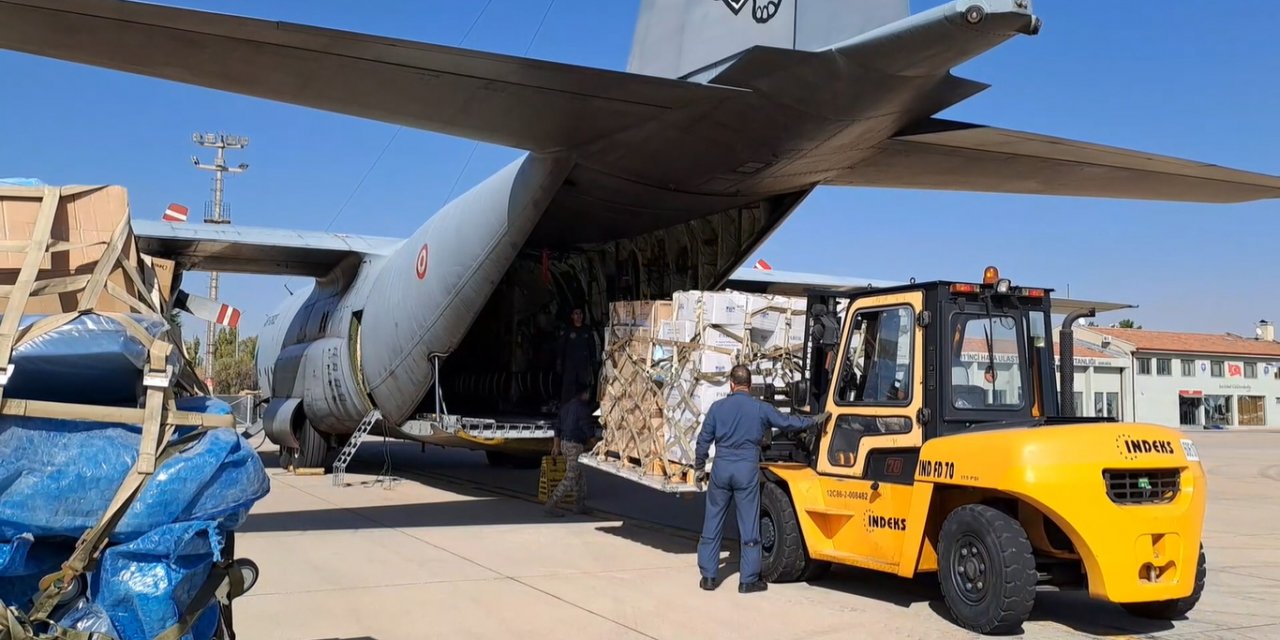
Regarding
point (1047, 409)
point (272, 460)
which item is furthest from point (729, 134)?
point (272, 460)

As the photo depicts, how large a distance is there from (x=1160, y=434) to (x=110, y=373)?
18.8 feet

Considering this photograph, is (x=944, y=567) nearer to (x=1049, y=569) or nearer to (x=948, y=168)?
(x=1049, y=569)

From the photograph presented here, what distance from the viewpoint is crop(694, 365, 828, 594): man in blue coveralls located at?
713 centimetres

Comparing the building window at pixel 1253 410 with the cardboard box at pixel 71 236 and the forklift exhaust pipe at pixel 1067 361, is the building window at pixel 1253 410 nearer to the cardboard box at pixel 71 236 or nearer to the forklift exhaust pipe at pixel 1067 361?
the forklift exhaust pipe at pixel 1067 361

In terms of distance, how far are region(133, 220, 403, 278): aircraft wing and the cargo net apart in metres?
6.97

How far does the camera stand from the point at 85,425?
350cm

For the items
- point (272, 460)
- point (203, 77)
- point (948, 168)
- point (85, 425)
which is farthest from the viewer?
point (272, 460)

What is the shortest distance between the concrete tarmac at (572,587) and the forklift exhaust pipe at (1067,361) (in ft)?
4.61

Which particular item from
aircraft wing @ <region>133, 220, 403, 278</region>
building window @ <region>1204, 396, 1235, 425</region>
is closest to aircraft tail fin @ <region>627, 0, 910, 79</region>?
aircraft wing @ <region>133, 220, 403, 278</region>

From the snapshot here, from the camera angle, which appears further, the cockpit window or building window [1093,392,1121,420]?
building window [1093,392,1121,420]

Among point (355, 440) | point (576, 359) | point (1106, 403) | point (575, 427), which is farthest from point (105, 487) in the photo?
point (1106, 403)

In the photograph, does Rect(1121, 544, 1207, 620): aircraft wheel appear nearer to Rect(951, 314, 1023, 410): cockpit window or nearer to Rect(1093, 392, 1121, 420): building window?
Rect(951, 314, 1023, 410): cockpit window

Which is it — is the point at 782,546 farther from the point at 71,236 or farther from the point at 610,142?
the point at 71,236

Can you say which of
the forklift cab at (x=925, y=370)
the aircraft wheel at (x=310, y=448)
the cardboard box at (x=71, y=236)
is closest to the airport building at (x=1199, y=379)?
the aircraft wheel at (x=310, y=448)
